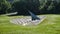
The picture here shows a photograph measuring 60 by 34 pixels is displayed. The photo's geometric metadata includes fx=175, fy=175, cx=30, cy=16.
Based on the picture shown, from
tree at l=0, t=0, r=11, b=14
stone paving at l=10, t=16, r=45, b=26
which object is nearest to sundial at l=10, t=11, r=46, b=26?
stone paving at l=10, t=16, r=45, b=26

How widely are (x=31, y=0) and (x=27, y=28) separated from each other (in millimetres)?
391

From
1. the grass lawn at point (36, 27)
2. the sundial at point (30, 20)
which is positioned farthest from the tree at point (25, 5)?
the grass lawn at point (36, 27)

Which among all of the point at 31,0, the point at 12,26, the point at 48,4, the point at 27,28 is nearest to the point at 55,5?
the point at 48,4

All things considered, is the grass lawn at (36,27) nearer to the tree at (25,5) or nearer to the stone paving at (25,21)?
the stone paving at (25,21)

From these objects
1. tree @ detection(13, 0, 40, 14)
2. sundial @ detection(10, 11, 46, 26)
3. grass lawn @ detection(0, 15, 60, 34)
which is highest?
tree @ detection(13, 0, 40, 14)

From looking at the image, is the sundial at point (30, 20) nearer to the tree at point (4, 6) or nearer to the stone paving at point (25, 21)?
the stone paving at point (25, 21)

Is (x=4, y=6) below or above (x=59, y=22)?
above

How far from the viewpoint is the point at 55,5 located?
7.88 feet

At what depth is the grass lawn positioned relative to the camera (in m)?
2.34

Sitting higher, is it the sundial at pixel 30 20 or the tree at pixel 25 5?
the tree at pixel 25 5

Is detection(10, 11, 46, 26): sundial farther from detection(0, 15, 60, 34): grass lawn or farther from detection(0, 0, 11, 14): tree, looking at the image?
detection(0, 0, 11, 14): tree

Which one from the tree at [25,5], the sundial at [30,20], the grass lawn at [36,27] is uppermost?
the tree at [25,5]

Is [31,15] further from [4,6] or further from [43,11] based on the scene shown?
[4,6]

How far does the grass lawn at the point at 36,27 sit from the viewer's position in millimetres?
2340
